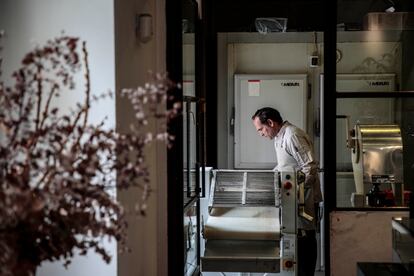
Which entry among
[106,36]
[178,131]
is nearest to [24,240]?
[106,36]

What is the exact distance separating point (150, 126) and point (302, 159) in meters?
1.74

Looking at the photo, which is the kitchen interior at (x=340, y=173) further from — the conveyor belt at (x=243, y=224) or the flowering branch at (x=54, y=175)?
the flowering branch at (x=54, y=175)

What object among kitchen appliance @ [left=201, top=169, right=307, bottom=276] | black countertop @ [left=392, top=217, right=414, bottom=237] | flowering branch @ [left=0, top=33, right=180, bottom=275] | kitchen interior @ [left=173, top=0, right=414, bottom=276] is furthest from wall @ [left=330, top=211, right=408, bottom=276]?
flowering branch @ [left=0, top=33, right=180, bottom=275]

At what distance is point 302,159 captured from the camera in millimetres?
4438

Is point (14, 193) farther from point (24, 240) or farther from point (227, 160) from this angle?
point (227, 160)

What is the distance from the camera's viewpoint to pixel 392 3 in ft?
13.7

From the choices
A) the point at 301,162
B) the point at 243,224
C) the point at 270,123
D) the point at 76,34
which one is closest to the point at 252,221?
the point at 243,224

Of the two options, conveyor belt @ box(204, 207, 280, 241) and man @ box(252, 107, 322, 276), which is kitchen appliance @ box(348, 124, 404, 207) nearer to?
man @ box(252, 107, 322, 276)

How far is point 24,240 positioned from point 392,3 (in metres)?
3.54

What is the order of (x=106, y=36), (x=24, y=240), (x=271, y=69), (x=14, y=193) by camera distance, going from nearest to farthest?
(x=14, y=193) → (x=24, y=240) → (x=106, y=36) → (x=271, y=69)

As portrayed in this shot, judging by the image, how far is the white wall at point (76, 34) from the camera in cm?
254

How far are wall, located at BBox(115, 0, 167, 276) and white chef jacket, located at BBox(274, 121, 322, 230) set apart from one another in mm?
1342

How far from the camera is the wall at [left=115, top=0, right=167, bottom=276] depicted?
2623mm

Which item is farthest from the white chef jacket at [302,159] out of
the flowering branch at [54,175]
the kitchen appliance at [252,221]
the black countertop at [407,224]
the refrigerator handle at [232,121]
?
the flowering branch at [54,175]
